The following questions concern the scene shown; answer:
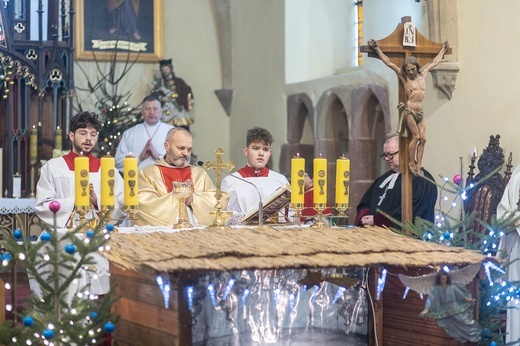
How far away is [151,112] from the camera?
1230 centimetres

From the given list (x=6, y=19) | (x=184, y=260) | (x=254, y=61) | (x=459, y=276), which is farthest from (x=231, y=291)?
(x=254, y=61)

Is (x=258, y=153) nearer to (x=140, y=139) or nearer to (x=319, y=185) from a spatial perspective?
(x=319, y=185)

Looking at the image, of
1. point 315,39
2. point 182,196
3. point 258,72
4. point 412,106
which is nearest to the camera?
point 182,196

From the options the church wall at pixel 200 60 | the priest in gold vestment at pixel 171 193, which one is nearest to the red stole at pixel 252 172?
the priest in gold vestment at pixel 171 193

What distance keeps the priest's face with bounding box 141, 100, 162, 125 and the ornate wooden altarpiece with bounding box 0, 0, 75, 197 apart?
91cm

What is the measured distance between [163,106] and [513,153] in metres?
5.71

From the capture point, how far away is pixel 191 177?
761 cm

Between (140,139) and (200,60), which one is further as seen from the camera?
(200,60)

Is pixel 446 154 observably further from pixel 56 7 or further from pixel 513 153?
pixel 56 7

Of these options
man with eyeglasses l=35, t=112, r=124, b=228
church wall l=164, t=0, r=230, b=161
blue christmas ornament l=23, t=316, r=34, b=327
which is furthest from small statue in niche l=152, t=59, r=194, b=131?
blue christmas ornament l=23, t=316, r=34, b=327

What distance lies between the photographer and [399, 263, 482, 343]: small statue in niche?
18.8 ft

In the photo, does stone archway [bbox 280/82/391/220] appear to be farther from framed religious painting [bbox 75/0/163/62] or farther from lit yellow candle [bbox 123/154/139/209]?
lit yellow candle [bbox 123/154/139/209]

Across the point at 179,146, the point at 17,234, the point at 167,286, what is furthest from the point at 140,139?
the point at 167,286

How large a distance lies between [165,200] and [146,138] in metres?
5.14
